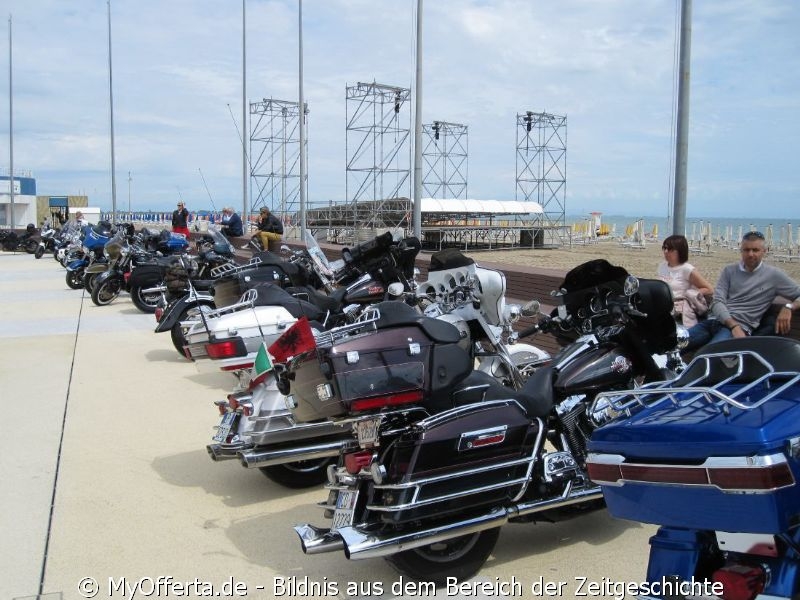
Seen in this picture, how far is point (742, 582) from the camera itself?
254 centimetres

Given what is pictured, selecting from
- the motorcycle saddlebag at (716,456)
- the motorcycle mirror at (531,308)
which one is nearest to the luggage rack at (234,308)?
the motorcycle mirror at (531,308)

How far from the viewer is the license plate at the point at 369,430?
3.66 metres

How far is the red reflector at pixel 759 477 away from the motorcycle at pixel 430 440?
4.44ft

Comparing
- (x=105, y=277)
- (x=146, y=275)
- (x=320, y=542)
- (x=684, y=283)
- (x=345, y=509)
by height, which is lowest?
(x=320, y=542)

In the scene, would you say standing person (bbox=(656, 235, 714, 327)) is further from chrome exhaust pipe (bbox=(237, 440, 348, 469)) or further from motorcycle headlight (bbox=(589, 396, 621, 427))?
chrome exhaust pipe (bbox=(237, 440, 348, 469))

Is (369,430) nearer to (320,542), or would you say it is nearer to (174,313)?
(320,542)

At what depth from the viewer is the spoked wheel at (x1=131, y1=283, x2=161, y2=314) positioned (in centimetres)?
1348

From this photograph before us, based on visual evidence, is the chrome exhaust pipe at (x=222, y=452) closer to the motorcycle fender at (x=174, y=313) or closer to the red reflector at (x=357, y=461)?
the red reflector at (x=357, y=461)

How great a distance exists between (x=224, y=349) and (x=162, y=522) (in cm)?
138

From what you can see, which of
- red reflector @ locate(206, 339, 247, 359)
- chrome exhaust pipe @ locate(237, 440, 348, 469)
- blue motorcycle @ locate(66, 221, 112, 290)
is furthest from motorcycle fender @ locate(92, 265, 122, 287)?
chrome exhaust pipe @ locate(237, 440, 348, 469)

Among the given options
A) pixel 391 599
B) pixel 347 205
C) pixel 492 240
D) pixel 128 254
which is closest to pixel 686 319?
pixel 391 599

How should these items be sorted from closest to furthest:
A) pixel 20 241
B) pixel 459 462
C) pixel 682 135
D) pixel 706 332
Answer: pixel 459 462, pixel 706 332, pixel 682 135, pixel 20 241

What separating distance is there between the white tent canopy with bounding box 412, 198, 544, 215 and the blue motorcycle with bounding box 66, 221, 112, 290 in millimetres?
17577

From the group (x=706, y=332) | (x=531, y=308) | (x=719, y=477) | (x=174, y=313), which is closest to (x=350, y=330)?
(x=531, y=308)
